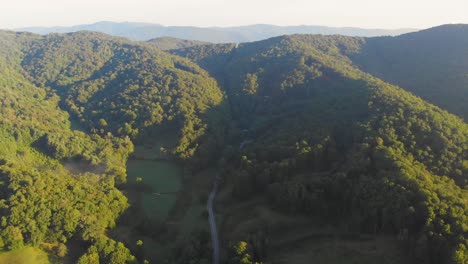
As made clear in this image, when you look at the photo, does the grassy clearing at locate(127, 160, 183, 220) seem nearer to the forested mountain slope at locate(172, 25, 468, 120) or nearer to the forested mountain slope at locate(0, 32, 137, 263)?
the forested mountain slope at locate(0, 32, 137, 263)

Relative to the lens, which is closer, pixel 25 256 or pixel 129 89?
pixel 25 256

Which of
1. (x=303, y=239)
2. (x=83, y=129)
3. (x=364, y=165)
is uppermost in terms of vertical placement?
(x=364, y=165)

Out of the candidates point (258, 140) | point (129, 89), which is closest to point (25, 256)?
point (258, 140)

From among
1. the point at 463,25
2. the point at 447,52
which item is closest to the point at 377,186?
the point at 447,52

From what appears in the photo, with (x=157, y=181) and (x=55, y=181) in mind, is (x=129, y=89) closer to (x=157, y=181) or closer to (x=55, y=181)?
(x=157, y=181)

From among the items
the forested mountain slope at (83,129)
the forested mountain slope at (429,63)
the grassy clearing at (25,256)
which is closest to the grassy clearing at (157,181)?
the forested mountain slope at (83,129)

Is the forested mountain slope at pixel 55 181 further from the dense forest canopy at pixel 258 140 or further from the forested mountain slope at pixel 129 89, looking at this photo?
the forested mountain slope at pixel 129 89

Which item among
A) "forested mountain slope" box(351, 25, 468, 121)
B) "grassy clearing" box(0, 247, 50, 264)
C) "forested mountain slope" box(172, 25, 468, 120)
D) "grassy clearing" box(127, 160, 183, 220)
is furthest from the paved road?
"forested mountain slope" box(172, 25, 468, 120)
